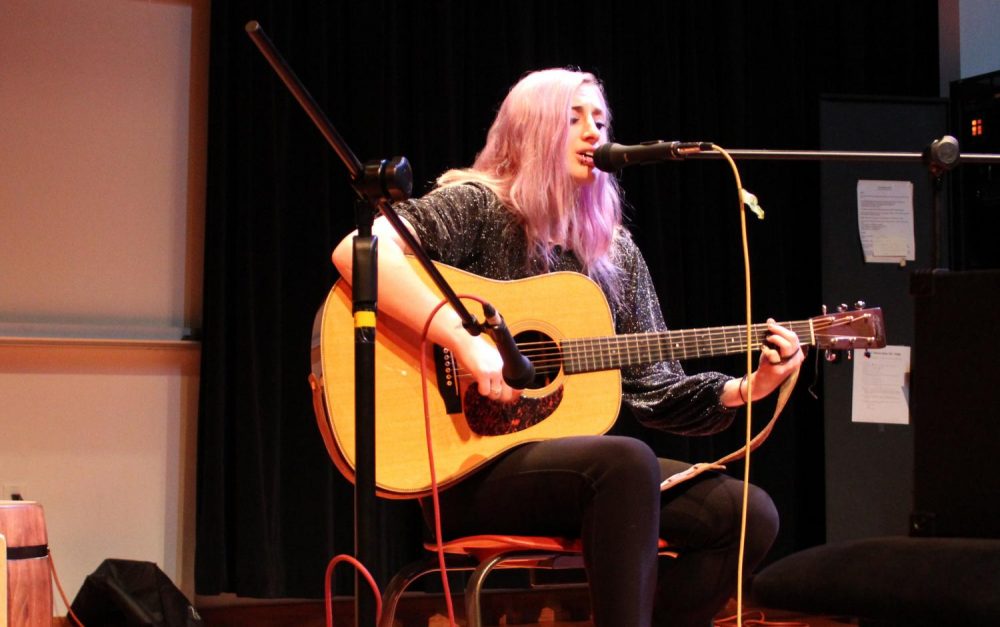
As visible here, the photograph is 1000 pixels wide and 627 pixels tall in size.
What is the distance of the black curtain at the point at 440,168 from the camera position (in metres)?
3.44

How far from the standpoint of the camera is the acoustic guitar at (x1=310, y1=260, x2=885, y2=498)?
5.99 feet

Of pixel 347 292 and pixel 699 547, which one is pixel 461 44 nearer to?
pixel 347 292

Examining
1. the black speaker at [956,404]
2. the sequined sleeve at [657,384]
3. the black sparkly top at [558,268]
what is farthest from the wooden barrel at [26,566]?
the black speaker at [956,404]

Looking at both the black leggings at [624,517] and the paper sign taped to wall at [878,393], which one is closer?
the black leggings at [624,517]

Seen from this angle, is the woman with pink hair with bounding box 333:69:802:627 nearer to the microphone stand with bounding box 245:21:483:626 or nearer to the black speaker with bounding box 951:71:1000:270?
the microphone stand with bounding box 245:21:483:626

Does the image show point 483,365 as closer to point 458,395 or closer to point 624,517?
point 458,395

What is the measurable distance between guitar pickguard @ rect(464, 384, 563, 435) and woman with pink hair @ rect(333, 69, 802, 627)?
0.11 ft

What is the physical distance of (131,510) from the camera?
3477mm

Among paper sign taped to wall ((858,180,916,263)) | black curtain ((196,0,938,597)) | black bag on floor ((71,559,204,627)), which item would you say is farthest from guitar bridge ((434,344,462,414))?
paper sign taped to wall ((858,180,916,263))

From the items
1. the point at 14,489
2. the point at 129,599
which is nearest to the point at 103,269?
the point at 14,489

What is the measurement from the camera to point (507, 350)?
141 centimetres

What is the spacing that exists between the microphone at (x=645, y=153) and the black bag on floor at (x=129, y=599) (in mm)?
2247

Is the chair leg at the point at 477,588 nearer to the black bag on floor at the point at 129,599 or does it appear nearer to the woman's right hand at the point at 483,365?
the woman's right hand at the point at 483,365

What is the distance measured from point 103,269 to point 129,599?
42.2 inches
